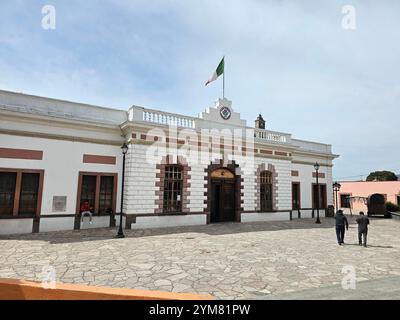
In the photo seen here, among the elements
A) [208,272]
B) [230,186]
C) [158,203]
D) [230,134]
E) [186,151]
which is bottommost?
[208,272]

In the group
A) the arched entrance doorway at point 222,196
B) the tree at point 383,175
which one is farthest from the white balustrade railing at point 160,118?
the tree at point 383,175

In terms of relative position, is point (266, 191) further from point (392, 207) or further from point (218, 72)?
point (392, 207)

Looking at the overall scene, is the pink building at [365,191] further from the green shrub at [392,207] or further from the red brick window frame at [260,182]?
the red brick window frame at [260,182]

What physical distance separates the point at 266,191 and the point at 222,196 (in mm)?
3652

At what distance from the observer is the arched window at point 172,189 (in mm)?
14297

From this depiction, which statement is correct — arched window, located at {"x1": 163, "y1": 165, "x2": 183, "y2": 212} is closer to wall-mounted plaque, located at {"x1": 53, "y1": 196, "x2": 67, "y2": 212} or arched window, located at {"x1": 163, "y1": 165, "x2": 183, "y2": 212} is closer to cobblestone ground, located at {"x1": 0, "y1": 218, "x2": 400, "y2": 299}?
cobblestone ground, located at {"x1": 0, "y1": 218, "x2": 400, "y2": 299}

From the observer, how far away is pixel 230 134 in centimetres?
1645

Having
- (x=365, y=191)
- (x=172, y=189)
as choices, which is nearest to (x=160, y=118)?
(x=172, y=189)

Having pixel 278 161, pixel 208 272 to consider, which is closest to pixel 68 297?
pixel 208 272

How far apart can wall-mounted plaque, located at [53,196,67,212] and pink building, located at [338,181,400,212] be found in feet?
105

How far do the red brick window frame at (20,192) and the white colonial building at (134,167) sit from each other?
0.04m

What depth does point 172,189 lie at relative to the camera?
14523 mm
